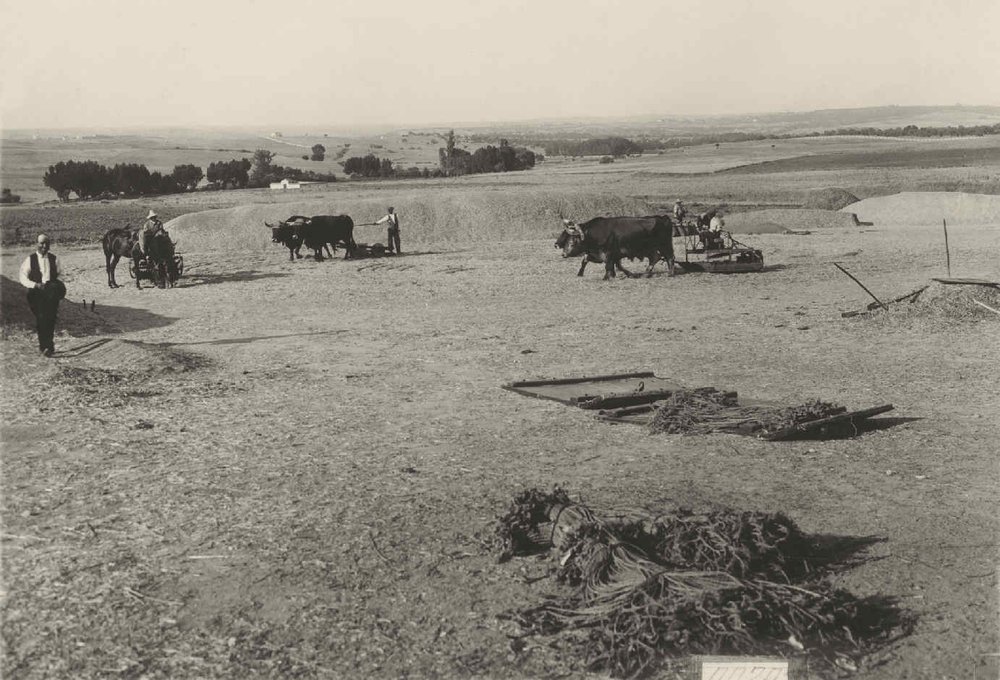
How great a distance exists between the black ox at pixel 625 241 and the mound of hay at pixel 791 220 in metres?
10.5

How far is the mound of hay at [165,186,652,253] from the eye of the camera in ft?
103

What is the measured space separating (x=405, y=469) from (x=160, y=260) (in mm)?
15972

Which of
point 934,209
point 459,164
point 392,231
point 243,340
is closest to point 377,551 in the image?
point 243,340

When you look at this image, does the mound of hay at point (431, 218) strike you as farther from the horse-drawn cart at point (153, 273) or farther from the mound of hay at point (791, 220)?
the horse-drawn cart at point (153, 273)

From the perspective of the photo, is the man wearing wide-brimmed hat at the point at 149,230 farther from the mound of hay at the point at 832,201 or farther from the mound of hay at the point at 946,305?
the mound of hay at the point at 832,201

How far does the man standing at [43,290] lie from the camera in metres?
13.9

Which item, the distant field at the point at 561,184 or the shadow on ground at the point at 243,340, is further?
the distant field at the point at 561,184

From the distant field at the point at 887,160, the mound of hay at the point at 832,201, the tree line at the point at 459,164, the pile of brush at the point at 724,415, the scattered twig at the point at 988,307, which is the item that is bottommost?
the pile of brush at the point at 724,415

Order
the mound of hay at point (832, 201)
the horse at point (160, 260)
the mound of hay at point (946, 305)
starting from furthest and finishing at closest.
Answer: the mound of hay at point (832, 201)
the horse at point (160, 260)
the mound of hay at point (946, 305)

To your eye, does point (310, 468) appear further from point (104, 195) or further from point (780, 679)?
point (104, 195)

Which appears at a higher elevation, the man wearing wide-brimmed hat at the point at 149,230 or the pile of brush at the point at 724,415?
the man wearing wide-brimmed hat at the point at 149,230

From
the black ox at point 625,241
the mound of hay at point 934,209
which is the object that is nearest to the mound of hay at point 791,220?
the mound of hay at point 934,209

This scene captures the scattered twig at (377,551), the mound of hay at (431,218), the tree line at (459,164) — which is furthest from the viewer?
the tree line at (459,164)

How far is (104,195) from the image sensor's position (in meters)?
63.9
